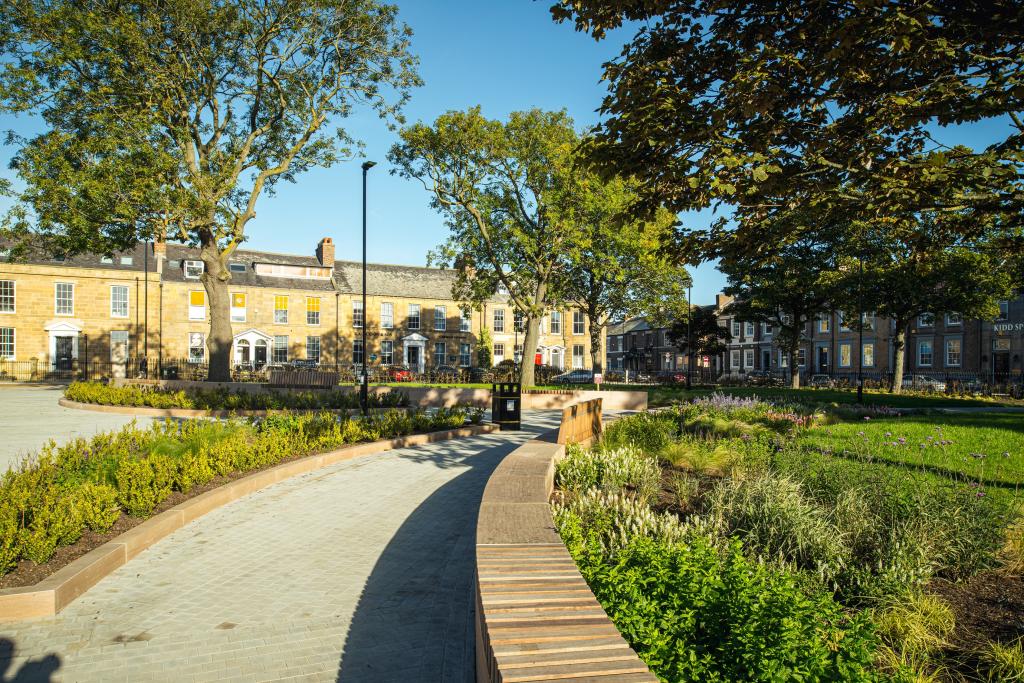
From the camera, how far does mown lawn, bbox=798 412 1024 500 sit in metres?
8.19

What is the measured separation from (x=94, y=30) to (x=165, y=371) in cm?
2181

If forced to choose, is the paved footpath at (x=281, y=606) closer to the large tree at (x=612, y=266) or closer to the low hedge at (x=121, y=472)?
the low hedge at (x=121, y=472)

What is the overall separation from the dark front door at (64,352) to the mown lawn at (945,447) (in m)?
44.5

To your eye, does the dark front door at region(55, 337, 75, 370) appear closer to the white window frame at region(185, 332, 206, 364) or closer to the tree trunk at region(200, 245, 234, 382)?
→ the white window frame at region(185, 332, 206, 364)

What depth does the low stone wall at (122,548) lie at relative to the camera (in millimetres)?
4574

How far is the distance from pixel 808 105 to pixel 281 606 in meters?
6.49

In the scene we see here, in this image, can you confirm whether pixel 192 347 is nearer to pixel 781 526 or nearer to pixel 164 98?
pixel 164 98

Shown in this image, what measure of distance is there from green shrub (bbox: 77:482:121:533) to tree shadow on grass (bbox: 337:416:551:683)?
8.98 ft

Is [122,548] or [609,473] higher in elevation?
[609,473]

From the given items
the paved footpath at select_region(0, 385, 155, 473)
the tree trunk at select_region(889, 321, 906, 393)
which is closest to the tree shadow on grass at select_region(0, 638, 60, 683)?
the paved footpath at select_region(0, 385, 155, 473)

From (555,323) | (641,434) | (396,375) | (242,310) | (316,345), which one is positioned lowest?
(396,375)

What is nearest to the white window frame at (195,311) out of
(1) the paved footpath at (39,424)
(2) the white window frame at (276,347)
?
(2) the white window frame at (276,347)

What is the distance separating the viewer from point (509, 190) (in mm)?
27281

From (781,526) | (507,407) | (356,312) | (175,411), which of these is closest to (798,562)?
(781,526)
